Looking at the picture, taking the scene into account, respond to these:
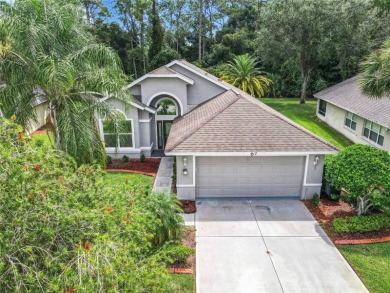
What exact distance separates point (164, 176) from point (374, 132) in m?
13.7

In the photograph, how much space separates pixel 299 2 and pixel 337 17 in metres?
3.99

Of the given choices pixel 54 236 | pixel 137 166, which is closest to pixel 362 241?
pixel 54 236

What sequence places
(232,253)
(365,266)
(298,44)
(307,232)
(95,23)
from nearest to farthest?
(365,266)
(232,253)
(307,232)
(298,44)
(95,23)

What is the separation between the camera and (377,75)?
36.7 feet

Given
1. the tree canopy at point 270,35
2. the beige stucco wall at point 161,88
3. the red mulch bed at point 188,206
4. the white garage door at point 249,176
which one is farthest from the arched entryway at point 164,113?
the tree canopy at point 270,35

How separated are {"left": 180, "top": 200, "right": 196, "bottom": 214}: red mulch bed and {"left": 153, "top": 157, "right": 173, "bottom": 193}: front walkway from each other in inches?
43.3

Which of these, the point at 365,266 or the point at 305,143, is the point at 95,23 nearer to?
the point at 305,143

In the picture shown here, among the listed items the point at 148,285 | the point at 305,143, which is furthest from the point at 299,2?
the point at 148,285

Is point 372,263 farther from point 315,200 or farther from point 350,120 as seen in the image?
point 350,120

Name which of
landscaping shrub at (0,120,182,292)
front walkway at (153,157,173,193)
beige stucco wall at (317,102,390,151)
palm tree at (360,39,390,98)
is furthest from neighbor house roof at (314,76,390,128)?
landscaping shrub at (0,120,182,292)

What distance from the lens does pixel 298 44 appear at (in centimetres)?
3212

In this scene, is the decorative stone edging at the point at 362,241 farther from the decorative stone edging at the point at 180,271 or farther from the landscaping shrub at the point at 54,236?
the landscaping shrub at the point at 54,236

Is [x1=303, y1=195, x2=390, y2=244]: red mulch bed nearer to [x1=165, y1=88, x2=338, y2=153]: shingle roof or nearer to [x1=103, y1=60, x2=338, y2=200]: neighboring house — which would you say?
[x1=103, y1=60, x2=338, y2=200]: neighboring house

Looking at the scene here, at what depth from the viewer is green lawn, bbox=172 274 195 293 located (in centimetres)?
788
